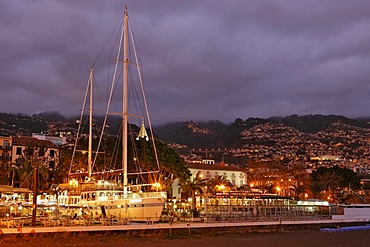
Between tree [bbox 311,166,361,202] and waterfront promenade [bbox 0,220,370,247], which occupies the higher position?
tree [bbox 311,166,361,202]

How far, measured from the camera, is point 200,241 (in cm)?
3678

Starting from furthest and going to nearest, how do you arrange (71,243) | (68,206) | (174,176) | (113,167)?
(174,176), (113,167), (68,206), (71,243)

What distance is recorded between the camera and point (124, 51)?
49.0 m

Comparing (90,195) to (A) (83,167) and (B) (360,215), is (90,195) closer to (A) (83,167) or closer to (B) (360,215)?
(A) (83,167)

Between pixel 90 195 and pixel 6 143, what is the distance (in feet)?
126

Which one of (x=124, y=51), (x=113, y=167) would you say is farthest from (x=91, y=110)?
(x=124, y=51)

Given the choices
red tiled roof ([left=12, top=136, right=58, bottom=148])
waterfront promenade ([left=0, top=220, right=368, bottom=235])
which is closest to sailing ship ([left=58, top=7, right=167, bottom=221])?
waterfront promenade ([left=0, top=220, right=368, bottom=235])

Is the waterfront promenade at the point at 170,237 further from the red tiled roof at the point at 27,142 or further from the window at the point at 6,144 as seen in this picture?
the window at the point at 6,144

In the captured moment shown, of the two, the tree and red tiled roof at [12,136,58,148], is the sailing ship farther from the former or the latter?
the tree

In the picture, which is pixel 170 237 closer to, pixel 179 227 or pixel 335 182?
pixel 179 227

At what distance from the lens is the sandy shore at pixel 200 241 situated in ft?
107

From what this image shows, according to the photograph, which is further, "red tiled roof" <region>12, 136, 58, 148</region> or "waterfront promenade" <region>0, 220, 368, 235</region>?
"red tiled roof" <region>12, 136, 58, 148</region>

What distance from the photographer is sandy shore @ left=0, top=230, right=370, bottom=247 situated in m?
32.7

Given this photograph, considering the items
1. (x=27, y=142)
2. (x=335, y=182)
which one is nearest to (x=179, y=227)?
(x=27, y=142)
